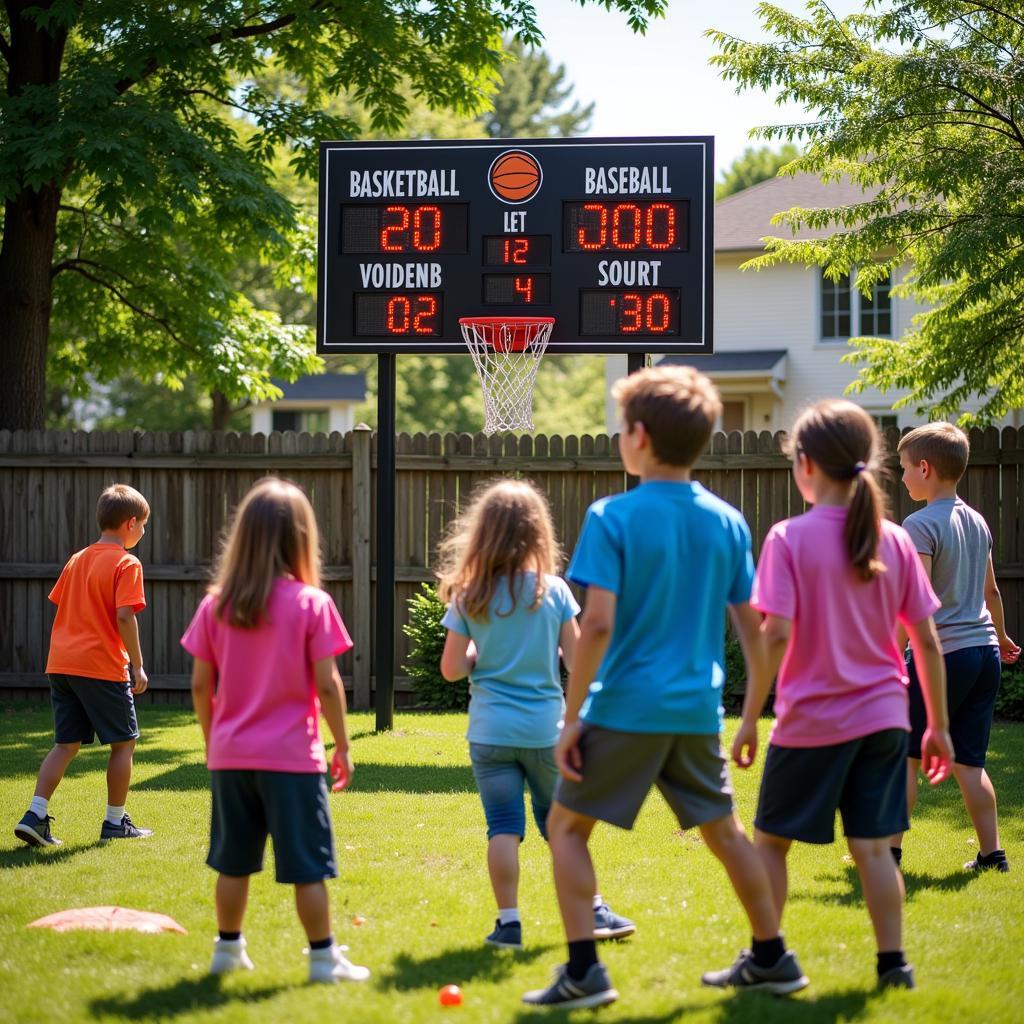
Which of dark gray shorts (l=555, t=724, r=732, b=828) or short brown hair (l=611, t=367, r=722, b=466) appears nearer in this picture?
dark gray shorts (l=555, t=724, r=732, b=828)

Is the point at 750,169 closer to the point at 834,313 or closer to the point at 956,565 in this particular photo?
the point at 834,313

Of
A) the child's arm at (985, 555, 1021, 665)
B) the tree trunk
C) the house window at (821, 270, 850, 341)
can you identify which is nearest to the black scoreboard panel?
the child's arm at (985, 555, 1021, 665)

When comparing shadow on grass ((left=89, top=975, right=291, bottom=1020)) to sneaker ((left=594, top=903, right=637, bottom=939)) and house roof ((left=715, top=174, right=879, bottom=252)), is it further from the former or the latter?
house roof ((left=715, top=174, right=879, bottom=252))

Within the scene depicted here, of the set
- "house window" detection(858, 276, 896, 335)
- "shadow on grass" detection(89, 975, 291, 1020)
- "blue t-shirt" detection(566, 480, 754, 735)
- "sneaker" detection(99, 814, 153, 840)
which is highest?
"house window" detection(858, 276, 896, 335)

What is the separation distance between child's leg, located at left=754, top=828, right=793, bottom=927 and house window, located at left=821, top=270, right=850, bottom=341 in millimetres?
22267

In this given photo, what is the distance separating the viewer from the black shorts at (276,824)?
4.01 m

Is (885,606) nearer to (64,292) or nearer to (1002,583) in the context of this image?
(1002,583)

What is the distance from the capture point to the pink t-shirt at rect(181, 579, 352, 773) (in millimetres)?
4020

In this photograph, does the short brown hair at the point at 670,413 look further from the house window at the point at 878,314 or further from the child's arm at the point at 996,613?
the house window at the point at 878,314

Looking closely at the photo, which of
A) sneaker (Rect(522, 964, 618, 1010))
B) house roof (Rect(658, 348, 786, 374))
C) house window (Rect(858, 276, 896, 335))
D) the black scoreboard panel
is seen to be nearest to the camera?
sneaker (Rect(522, 964, 618, 1010))

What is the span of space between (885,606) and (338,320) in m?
6.29

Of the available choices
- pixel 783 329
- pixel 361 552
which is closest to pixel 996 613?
pixel 361 552

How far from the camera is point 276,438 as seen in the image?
11.9 meters

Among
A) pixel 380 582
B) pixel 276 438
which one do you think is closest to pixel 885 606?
pixel 380 582
